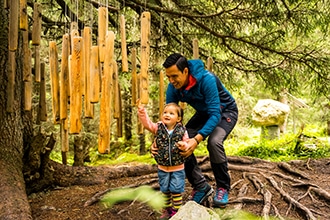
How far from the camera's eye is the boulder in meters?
12.0

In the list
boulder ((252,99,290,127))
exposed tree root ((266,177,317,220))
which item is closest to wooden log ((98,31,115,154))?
exposed tree root ((266,177,317,220))

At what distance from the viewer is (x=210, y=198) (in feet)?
14.1

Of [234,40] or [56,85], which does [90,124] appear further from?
[56,85]

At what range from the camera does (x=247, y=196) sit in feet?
14.9

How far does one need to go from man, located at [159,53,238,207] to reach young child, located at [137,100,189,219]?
0.11 meters

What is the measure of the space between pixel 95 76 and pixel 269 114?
9.82m

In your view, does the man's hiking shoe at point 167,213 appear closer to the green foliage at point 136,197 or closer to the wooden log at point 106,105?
the green foliage at point 136,197

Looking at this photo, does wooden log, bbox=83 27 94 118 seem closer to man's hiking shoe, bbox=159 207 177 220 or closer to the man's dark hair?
the man's dark hair

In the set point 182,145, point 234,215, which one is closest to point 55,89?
point 182,145

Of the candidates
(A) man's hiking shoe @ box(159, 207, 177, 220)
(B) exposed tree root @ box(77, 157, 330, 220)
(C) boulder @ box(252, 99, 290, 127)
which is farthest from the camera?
(C) boulder @ box(252, 99, 290, 127)

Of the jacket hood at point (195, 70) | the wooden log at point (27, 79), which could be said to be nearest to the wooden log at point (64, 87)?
the wooden log at point (27, 79)

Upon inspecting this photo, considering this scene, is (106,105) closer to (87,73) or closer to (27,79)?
(87,73)

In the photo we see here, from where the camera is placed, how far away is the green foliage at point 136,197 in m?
4.26

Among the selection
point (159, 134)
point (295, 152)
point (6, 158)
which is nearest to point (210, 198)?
point (159, 134)
